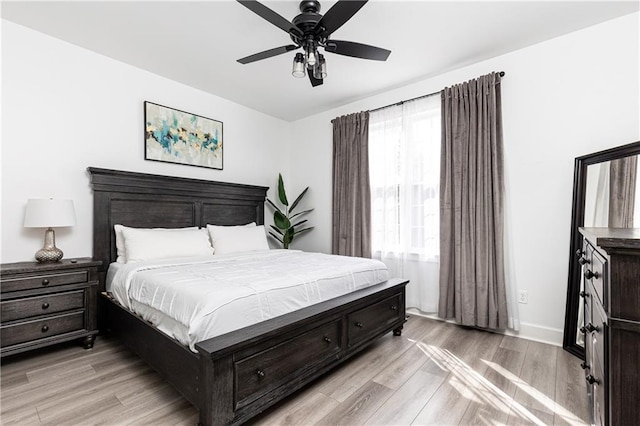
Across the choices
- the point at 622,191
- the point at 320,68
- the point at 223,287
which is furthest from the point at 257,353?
the point at 622,191

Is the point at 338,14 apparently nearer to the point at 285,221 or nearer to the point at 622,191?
the point at 622,191

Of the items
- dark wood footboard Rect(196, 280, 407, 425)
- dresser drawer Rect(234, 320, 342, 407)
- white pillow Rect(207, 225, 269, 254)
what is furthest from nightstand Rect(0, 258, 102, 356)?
Answer: dresser drawer Rect(234, 320, 342, 407)

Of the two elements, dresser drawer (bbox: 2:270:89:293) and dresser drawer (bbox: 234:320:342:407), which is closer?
dresser drawer (bbox: 234:320:342:407)

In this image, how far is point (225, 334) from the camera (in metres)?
1.59

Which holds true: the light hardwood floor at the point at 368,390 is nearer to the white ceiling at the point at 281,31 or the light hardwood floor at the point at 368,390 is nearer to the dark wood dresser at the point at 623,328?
the dark wood dresser at the point at 623,328

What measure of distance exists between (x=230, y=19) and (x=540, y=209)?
10.3 feet

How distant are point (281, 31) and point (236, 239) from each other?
2155 mm

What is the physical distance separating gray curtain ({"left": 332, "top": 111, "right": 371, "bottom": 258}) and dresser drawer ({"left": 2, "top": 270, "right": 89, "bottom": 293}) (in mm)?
2771

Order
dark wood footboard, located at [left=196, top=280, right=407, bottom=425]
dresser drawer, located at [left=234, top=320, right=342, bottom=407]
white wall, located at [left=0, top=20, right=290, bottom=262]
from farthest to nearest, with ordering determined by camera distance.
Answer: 1. white wall, located at [left=0, top=20, right=290, bottom=262]
2. dresser drawer, located at [left=234, top=320, right=342, bottom=407]
3. dark wood footboard, located at [left=196, top=280, right=407, bottom=425]

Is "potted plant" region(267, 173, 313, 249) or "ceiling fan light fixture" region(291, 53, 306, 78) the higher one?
"ceiling fan light fixture" region(291, 53, 306, 78)

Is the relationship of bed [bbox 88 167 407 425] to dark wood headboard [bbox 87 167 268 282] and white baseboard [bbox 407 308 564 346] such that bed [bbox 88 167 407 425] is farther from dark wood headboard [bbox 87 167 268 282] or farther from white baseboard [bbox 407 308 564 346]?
white baseboard [bbox 407 308 564 346]

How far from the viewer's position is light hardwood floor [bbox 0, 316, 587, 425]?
1.70 metres

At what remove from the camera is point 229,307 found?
1.63 metres

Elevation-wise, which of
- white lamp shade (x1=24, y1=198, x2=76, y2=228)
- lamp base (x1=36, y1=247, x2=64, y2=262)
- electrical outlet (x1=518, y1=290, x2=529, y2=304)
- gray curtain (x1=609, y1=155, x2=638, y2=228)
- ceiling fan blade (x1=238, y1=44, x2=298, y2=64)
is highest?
ceiling fan blade (x1=238, y1=44, x2=298, y2=64)
